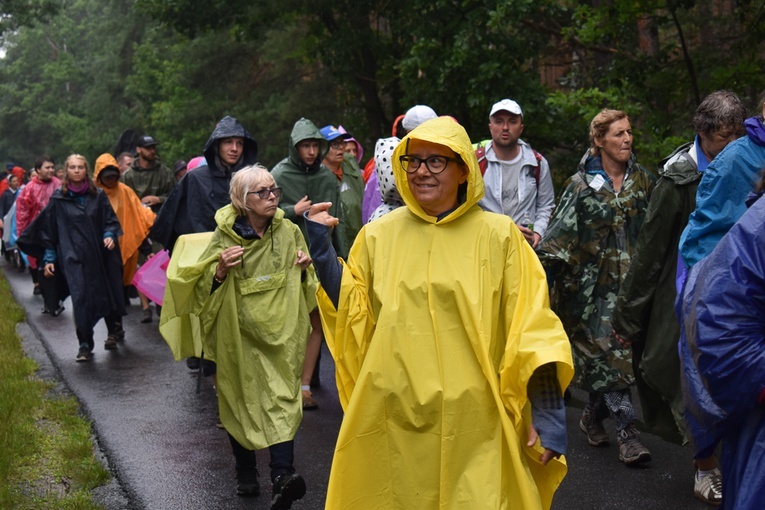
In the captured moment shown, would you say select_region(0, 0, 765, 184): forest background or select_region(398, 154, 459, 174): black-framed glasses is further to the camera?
select_region(0, 0, 765, 184): forest background

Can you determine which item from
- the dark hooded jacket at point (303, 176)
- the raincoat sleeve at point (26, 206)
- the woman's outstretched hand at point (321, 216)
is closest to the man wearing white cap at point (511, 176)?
the dark hooded jacket at point (303, 176)

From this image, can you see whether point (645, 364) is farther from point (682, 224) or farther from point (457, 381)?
point (457, 381)

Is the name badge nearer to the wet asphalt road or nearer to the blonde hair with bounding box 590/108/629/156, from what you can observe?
the blonde hair with bounding box 590/108/629/156

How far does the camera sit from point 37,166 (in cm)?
1725

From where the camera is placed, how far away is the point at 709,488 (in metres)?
5.95

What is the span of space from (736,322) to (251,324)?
3588 millimetres

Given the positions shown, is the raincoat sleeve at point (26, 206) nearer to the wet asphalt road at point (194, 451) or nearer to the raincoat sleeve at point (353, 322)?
the wet asphalt road at point (194, 451)

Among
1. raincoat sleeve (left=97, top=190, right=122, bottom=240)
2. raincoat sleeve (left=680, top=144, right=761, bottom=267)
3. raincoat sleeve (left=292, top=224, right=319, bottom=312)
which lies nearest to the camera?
raincoat sleeve (left=680, top=144, right=761, bottom=267)

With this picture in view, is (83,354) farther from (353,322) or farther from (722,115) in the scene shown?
(353,322)

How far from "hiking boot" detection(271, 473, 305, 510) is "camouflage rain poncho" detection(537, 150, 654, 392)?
1960 millimetres

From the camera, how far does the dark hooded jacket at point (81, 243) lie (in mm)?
10977

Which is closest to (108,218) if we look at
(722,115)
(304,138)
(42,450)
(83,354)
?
(83,354)

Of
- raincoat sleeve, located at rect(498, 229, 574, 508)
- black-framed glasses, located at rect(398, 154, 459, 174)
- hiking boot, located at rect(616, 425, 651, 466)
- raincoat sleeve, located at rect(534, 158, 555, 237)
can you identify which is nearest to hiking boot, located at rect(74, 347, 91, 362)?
raincoat sleeve, located at rect(534, 158, 555, 237)

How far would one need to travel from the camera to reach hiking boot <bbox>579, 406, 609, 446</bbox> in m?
7.12
